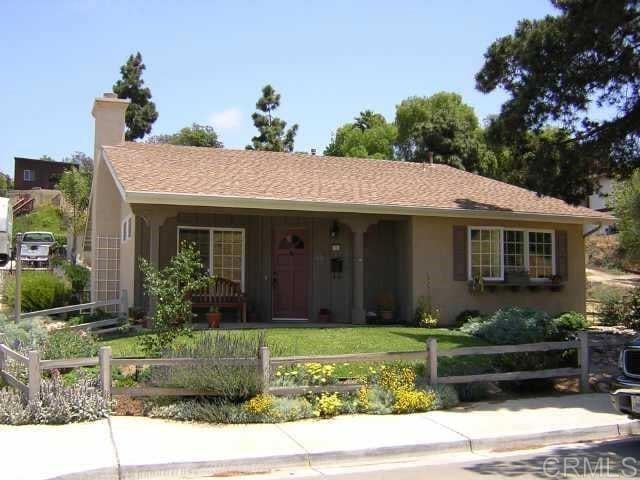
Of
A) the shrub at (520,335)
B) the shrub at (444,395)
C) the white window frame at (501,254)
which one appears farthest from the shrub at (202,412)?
the white window frame at (501,254)

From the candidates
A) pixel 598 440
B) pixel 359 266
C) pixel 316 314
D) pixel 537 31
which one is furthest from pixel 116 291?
pixel 598 440

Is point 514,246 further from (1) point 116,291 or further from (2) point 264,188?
(1) point 116,291

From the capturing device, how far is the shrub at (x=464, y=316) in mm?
16219

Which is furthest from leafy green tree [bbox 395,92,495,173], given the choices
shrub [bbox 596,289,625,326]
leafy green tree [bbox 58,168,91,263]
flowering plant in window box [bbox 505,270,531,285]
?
leafy green tree [bbox 58,168,91,263]

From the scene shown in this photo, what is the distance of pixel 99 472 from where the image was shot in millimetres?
6336

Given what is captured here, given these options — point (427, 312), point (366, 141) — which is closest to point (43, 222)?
point (366, 141)

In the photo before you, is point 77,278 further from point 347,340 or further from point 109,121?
point 347,340

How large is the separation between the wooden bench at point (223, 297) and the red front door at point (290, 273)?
3.71ft

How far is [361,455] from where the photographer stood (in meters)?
7.22

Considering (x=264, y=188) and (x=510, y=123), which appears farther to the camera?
(x=264, y=188)

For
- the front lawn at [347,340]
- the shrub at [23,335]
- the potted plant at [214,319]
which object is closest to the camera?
the shrub at [23,335]

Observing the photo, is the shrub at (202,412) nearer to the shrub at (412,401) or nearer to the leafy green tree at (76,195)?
the shrub at (412,401)

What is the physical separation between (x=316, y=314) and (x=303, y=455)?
953 centimetres

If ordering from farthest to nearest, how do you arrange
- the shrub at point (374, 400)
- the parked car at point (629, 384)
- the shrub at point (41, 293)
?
the shrub at point (41, 293)
the shrub at point (374, 400)
the parked car at point (629, 384)
